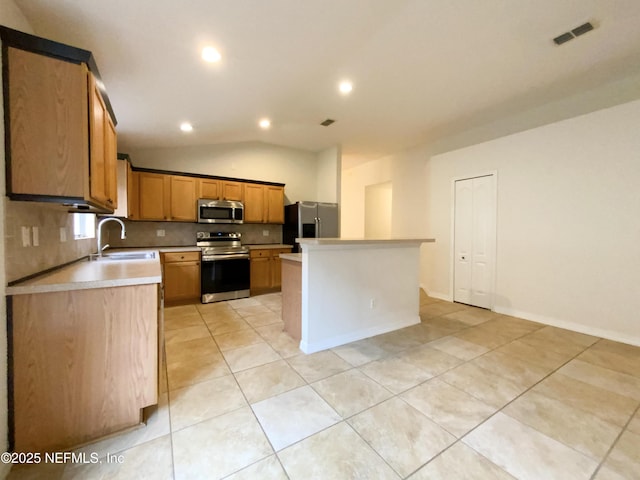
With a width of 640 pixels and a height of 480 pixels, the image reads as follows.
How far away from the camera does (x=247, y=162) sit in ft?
17.9

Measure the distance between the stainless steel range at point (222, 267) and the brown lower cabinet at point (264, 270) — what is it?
0.17 m

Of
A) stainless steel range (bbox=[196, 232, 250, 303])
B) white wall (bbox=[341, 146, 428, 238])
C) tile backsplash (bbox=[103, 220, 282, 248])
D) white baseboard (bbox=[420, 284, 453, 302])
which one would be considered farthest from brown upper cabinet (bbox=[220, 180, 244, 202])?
white baseboard (bbox=[420, 284, 453, 302])

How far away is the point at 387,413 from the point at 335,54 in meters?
3.21

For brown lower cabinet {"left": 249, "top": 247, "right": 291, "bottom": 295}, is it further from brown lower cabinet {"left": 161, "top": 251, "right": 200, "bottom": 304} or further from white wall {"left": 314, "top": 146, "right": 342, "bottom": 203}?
white wall {"left": 314, "top": 146, "right": 342, "bottom": 203}

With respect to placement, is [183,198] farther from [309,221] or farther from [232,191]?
[309,221]

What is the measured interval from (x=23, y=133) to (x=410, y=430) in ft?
9.36

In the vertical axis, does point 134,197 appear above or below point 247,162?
below

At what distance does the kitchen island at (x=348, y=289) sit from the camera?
8.76 ft

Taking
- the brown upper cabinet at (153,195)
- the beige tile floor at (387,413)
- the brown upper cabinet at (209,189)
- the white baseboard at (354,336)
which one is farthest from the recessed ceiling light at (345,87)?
Result: the brown upper cabinet at (153,195)

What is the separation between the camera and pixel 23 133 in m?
1.40

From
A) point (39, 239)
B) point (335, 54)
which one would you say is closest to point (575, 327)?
point (335, 54)

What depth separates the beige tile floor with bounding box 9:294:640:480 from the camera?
1.37 meters

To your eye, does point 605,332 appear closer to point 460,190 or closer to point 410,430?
point 460,190

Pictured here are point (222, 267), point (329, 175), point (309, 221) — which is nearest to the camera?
point (222, 267)
